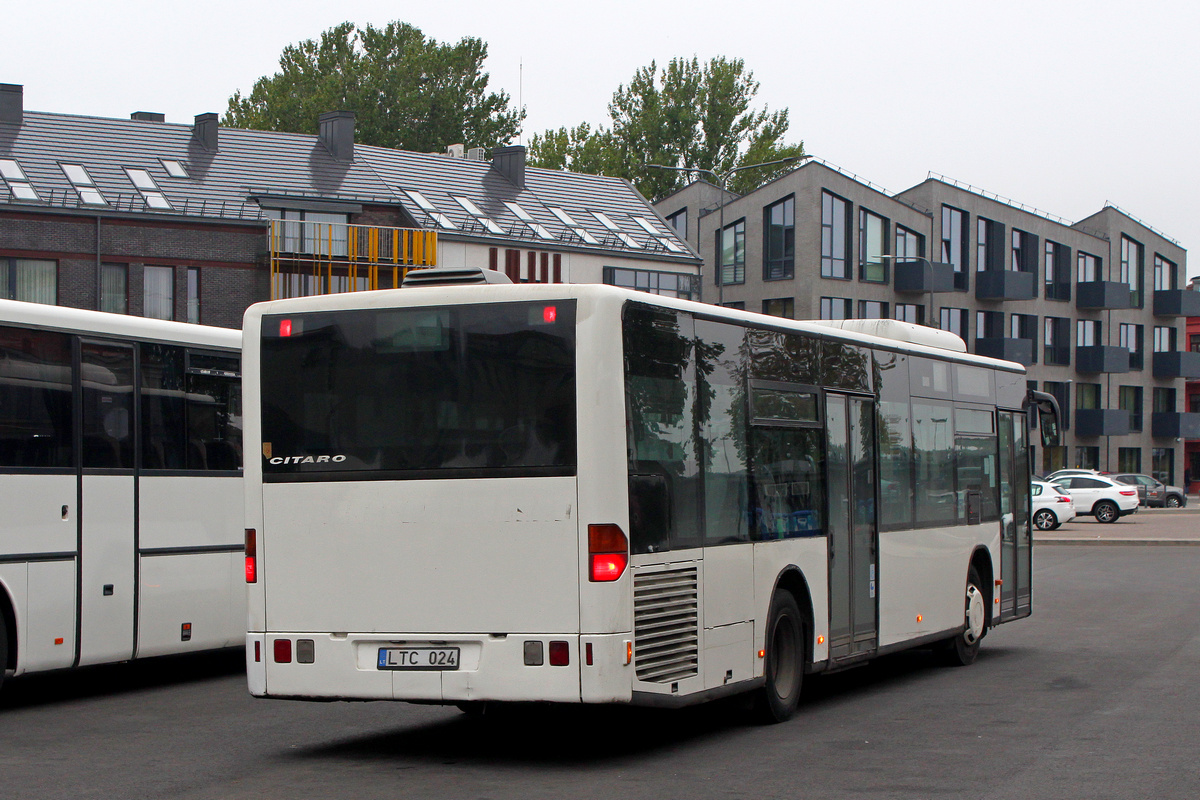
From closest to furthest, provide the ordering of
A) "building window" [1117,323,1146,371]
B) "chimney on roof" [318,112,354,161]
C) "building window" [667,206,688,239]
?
1. "chimney on roof" [318,112,354,161]
2. "building window" [667,206,688,239]
3. "building window" [1117,323,1146,371]

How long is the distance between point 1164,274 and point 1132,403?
794 cm

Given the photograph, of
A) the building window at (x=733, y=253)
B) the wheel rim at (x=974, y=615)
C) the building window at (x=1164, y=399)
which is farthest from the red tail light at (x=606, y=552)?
the building window at (x=1164, y=399)

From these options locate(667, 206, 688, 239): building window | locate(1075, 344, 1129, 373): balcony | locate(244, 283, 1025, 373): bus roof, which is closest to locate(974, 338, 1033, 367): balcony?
locate(1075, 344, 1129, 373): balcony

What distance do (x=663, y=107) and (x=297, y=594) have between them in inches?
3418

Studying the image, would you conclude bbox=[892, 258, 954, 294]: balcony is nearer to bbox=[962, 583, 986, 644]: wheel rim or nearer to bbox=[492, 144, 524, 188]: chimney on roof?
bbox=[492, 144, 524, 188]: chimney on roof

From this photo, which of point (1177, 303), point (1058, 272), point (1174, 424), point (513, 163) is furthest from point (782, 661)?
point (1174, 424)

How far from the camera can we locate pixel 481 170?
60.3 m

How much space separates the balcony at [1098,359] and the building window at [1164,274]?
24.0 feet

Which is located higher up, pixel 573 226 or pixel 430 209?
pixel 430 209

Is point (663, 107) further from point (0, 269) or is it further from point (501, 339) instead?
point (501, 339)

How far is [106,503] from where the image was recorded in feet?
40.2

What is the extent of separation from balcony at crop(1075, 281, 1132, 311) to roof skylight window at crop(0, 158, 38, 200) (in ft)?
176

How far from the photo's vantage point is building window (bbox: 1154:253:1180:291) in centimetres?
8653

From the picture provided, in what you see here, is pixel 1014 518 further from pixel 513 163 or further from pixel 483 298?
pixel 513 163
